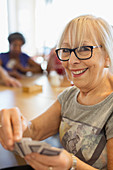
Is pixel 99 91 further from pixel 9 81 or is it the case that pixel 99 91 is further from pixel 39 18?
pixel 39 18

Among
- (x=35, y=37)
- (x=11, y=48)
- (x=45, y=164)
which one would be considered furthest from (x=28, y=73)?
(x=35, y=37)

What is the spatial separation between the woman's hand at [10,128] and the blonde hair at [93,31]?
42 cm

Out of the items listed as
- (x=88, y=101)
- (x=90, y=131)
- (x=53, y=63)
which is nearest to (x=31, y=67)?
(x=53, y=63)

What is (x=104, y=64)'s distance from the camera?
3.10 ft

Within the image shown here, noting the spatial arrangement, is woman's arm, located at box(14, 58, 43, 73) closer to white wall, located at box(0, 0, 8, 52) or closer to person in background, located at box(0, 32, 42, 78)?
person in background, located at box(0, 32, 42, 78)

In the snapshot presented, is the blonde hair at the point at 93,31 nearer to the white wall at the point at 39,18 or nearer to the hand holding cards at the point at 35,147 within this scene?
the hand holding cards at the point at 35,147

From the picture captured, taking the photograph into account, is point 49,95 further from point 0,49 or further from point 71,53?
point 0,49

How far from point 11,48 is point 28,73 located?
0.46 metres

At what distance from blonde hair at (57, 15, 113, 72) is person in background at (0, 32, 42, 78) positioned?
1.97m

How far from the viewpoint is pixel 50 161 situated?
72 cm

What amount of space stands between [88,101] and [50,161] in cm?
38

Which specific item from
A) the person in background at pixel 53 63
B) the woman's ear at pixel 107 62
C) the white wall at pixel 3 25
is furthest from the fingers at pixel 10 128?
the white wall at pixel 3 25

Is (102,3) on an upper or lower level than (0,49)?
upper

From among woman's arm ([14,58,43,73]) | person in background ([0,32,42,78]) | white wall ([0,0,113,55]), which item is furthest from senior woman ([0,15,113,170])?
white wall ([0,0,113,55])
